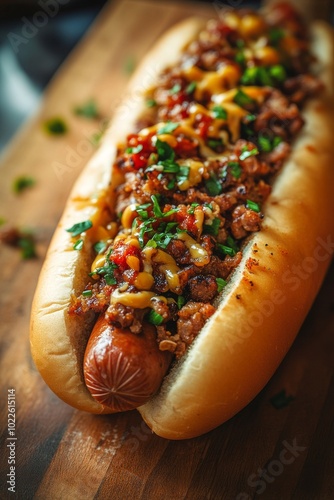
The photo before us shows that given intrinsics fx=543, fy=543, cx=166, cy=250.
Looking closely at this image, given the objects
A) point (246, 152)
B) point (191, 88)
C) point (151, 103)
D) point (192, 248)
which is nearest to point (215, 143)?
point (246, 152)

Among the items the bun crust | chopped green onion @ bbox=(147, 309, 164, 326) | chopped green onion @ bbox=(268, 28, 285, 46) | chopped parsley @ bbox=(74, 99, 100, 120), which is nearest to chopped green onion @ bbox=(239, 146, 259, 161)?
the bun crust

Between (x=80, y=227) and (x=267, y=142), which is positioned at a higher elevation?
Result: (x=267, y=142)

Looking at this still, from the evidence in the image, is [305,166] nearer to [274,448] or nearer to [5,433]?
[274,448]

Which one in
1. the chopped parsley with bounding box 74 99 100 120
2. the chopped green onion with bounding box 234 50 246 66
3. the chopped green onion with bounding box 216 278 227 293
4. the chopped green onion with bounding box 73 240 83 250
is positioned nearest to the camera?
the chopped green onion with bounding box 216 278 227 293

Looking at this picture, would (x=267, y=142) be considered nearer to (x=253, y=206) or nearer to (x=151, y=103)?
(x=253, y=206)

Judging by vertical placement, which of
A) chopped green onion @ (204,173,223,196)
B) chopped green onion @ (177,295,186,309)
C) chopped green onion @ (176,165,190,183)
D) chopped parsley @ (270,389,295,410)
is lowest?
chopped parsley @ (270,389,295,410)

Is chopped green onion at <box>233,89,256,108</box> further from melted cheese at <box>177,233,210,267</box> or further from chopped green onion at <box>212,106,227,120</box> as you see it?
melted cheese at <box>177,233,210,267</box>

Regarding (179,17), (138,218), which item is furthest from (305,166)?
(179,17)
